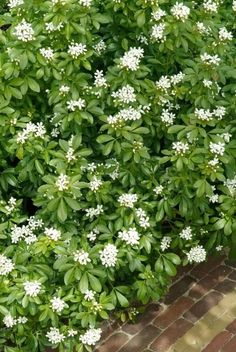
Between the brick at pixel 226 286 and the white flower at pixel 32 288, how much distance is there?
1.64m

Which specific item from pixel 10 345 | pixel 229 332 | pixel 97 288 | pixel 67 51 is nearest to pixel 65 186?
pixel 97 288

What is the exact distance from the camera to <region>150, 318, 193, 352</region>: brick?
164 inches

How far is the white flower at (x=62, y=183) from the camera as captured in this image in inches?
136

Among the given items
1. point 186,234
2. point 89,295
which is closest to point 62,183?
point 89,295

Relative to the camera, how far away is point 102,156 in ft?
13.5

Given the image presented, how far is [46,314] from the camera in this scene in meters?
3.48

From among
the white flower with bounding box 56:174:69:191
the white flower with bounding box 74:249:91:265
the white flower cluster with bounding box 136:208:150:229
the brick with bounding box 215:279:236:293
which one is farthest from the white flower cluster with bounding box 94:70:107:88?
the brick with bounding box 215:279:236:293

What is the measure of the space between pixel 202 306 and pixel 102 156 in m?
1.28

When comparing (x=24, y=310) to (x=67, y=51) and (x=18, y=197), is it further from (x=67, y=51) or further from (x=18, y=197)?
(x=67, y=51)

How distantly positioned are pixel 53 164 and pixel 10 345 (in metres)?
1.12

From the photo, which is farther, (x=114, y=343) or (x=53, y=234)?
(x=114, y=343)

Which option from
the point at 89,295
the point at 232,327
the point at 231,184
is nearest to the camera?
the point at 89,295

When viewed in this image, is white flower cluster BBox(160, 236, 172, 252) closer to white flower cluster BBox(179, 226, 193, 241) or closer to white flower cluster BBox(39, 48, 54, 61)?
white flower cluster BBox(179, 226, 193, 241)

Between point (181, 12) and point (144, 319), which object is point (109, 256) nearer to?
point (144, 319)
